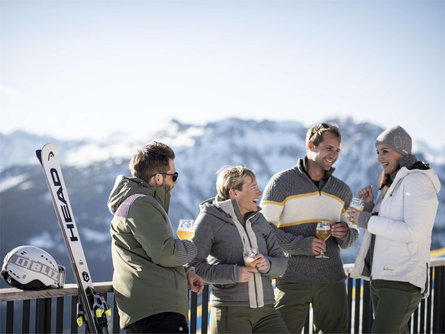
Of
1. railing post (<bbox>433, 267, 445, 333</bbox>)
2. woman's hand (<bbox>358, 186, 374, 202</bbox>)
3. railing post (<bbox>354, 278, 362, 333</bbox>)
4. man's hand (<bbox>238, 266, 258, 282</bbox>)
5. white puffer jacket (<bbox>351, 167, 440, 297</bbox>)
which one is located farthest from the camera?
railing post (<bbox>433, 267, 445, 333</bbox>)

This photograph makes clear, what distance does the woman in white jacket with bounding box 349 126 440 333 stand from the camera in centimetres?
293

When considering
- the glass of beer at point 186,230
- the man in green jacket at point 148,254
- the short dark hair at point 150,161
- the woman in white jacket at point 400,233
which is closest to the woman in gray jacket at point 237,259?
the glass of beer at point 186,230

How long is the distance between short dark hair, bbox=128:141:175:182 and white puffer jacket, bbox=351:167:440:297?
4.42 ft

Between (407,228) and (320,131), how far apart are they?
2.61 ft

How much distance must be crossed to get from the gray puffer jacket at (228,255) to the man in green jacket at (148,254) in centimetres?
25

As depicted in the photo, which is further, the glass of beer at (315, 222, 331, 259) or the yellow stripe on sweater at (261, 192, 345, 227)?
the yellow stripe on sweater at (261, 192, 345, 227)

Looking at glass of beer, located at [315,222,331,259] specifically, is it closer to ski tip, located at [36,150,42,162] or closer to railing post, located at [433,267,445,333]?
ski tip, located at [36,150,42,162]

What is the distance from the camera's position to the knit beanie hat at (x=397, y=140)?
3.11 meters

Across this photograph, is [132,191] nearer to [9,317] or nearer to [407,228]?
[9,317]

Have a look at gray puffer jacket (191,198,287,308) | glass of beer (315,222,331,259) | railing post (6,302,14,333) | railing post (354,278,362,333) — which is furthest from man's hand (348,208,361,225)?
railing post (6,302,14,333)

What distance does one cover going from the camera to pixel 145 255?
90.4 inches

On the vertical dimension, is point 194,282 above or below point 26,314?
above

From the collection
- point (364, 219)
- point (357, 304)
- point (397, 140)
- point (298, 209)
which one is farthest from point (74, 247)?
point (357, 304)

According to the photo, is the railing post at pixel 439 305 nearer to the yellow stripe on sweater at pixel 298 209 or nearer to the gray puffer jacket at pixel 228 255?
the yellow stripe on sweater at pixel 298 209
